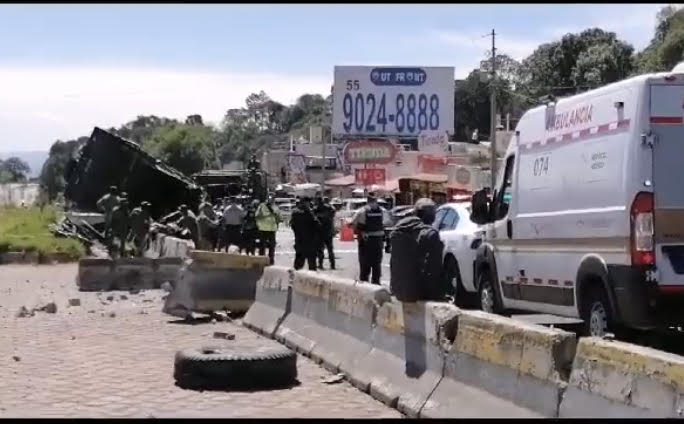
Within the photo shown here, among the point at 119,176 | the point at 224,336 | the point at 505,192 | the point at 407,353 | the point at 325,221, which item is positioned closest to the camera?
the point at 407,353

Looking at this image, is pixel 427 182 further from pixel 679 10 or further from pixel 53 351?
pixel 53 351

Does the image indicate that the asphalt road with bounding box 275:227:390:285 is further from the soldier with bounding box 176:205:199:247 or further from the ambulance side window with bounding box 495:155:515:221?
the ambulance side window with bounding box 495:155:515:221

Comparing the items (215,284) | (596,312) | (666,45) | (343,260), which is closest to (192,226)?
(343,260)

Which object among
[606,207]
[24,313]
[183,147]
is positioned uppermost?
[183,147]

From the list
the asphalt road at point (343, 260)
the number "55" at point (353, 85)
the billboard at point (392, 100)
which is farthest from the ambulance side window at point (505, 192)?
the number "55" at point (353, 85)

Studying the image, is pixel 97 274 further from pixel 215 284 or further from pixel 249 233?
pixel 249 233

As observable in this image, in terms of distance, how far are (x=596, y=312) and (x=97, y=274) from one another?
1208cm

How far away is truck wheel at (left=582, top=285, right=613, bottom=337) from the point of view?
9953 mm

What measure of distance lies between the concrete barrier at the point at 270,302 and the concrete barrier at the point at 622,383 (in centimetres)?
672

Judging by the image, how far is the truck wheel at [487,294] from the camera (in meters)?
13.2

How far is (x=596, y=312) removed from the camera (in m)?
10.1

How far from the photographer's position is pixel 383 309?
9.38 meters

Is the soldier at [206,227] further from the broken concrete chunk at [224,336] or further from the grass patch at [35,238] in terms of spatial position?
the broken concrete chunk at [224,336]

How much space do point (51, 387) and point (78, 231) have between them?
22757mm
